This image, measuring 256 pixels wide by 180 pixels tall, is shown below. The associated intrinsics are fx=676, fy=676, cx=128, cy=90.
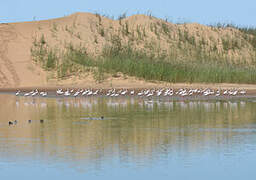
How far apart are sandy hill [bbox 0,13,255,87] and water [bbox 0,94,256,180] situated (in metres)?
20.6

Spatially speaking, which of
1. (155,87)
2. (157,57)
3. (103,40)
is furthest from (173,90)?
(103,40)

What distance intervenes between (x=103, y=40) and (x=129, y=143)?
4105 cm

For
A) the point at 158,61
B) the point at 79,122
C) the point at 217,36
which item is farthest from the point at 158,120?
the point at 217,36

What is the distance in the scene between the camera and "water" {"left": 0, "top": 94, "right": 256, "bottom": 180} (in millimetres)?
12844

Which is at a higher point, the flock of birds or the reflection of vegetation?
the flock of birds

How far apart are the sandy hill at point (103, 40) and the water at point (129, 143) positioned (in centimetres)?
2057

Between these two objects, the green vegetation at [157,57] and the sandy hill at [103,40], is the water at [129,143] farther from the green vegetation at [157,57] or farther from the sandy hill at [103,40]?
the sandy hill at [103,40]

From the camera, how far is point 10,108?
1128 inches

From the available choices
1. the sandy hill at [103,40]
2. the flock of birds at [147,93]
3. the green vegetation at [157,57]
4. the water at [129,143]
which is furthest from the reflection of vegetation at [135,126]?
the sandy hill at [103,40]

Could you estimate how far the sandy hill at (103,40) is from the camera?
48094 millimetres

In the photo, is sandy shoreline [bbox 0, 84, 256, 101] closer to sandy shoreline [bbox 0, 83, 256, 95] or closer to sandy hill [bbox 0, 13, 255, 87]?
sandy shoreline [bbox 0, 83, 256, 95]

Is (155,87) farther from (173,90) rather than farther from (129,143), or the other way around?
(129,143)

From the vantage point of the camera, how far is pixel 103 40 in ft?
187

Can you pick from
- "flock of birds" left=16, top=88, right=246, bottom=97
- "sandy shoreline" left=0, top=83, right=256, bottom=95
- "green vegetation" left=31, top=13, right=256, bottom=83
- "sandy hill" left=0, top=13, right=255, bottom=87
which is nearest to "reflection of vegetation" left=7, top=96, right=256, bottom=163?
"flock of birds" left=16, top=88, right=246, bottom=97
